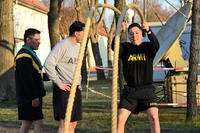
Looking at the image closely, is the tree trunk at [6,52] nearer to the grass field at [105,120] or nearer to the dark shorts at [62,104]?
the grass field at [105,120]

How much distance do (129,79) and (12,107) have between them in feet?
23.6

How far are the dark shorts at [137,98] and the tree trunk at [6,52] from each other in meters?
8.63

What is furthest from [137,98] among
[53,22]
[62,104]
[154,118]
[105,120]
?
[53,22]

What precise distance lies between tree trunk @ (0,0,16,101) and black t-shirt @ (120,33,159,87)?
A: 859cm

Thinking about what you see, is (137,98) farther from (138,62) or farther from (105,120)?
(105,120)

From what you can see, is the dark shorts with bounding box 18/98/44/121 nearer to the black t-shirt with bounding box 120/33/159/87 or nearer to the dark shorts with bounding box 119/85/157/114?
the dark shorts with bounding box 119/85/157/114

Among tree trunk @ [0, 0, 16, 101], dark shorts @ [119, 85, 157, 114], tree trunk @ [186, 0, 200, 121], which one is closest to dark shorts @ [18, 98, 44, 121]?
dark shorts @ [119, 85, 157, 114]

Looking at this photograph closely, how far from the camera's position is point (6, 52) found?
14500 mm

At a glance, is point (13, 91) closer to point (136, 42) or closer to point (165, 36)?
point (165, 36)

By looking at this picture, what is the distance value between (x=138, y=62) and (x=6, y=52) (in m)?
8.73

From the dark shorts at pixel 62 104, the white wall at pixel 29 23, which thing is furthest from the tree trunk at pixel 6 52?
the white wall at pixel 29 23

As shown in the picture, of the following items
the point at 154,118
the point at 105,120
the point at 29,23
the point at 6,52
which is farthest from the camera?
the point at 29,23

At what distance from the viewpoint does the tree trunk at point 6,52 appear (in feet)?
47.6

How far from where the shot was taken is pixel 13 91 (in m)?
14.7
